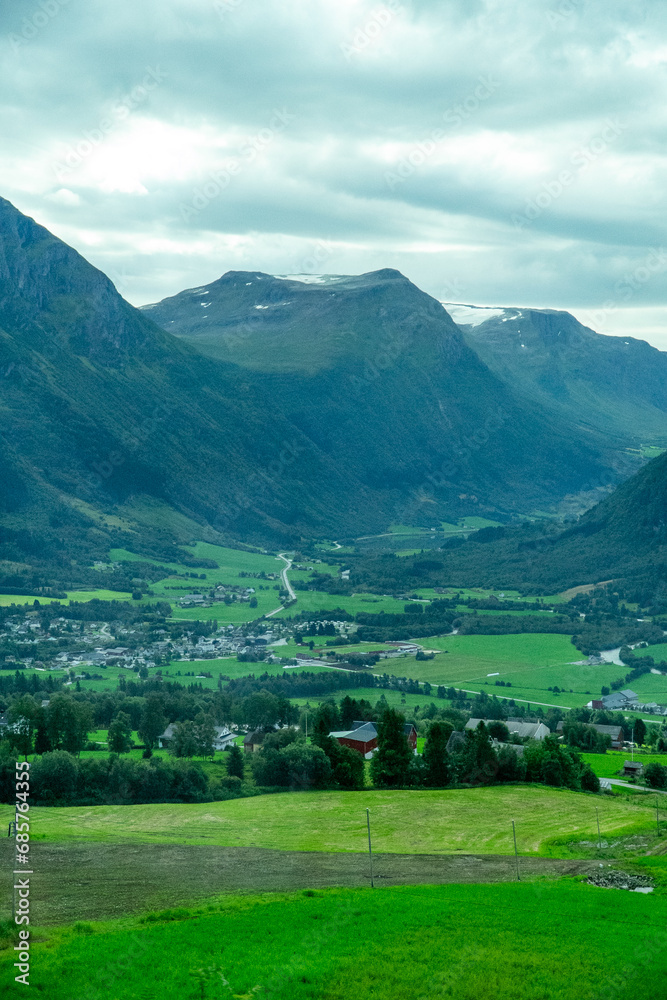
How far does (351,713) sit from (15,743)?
87.5 feet

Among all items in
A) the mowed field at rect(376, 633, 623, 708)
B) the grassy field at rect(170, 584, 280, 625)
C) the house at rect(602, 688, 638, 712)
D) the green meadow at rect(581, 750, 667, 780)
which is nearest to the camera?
the green meadow at rect(581, 750, 667, 780)

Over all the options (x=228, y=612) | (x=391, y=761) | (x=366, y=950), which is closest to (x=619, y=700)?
(x=391, y=761)

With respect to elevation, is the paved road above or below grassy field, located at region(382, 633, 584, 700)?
above

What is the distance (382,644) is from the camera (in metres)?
130

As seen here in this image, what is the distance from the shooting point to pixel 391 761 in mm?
61188

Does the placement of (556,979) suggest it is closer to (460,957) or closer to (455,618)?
(460,957)

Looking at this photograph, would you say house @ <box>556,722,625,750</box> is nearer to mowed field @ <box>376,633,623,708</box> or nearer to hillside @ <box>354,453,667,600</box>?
mowed field @ <box>376,633,623,708</box>

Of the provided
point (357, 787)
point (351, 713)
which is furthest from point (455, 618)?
point (357, 787)

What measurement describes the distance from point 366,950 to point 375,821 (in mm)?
23439

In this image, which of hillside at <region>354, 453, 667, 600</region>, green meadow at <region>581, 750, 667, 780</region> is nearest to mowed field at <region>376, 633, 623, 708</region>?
green meadow at <region>581, 750, 667, 780</region>

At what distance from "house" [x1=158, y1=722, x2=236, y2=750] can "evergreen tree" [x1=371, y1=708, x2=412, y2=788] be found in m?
13.3

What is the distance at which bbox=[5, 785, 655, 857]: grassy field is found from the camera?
44.9m

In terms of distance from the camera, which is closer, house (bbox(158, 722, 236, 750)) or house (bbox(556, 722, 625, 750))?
house (bbox(158, 722, 236, 750))

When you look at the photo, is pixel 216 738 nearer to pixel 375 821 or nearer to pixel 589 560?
pixel 375 821
